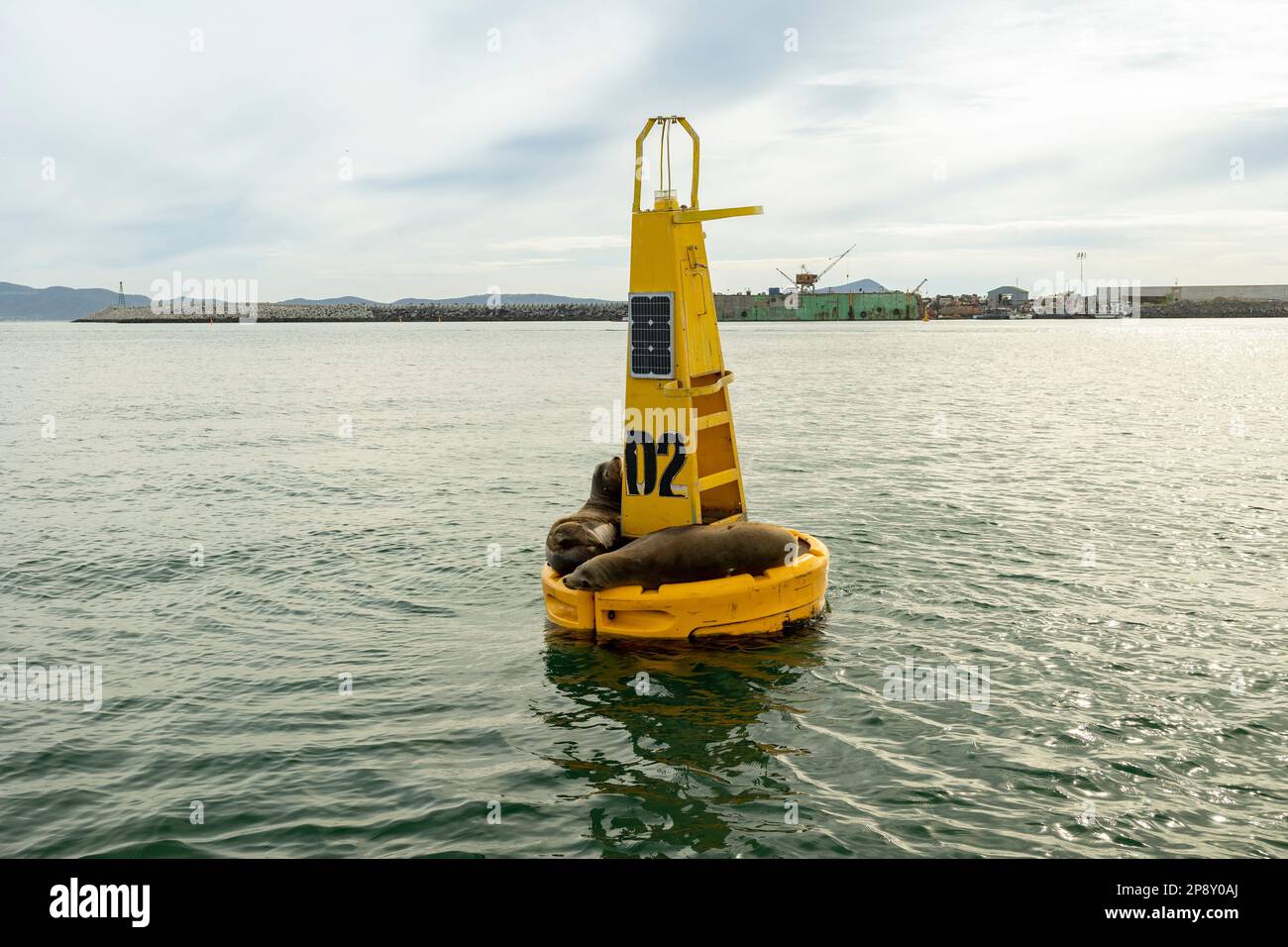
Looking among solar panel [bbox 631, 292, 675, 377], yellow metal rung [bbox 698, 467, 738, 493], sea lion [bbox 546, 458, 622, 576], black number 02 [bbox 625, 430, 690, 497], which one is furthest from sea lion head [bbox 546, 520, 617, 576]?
solar panel [bbox 631, 292, 675, 377]

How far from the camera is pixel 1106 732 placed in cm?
969

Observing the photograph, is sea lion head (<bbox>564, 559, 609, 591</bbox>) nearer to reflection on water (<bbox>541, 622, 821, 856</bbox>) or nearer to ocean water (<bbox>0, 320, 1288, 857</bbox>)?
reflection on water (<bbox>541, 622, 821, 856</bbox>)

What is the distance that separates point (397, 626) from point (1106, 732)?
9.08 meters

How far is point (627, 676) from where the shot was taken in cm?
1150

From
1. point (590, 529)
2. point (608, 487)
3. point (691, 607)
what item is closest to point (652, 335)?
point (608, 487)

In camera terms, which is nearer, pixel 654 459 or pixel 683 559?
pixel 683 559

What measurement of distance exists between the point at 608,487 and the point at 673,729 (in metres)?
4.95

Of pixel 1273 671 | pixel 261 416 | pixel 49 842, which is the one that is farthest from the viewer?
pixel 261 416

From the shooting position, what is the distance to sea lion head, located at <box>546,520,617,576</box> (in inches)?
507

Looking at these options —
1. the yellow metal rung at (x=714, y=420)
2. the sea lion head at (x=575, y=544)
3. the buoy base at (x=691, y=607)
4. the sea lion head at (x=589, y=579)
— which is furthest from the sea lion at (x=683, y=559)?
the yellow metal rung at (x=714, y=420)

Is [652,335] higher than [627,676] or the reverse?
higher

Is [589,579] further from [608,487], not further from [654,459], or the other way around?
[608,487]
